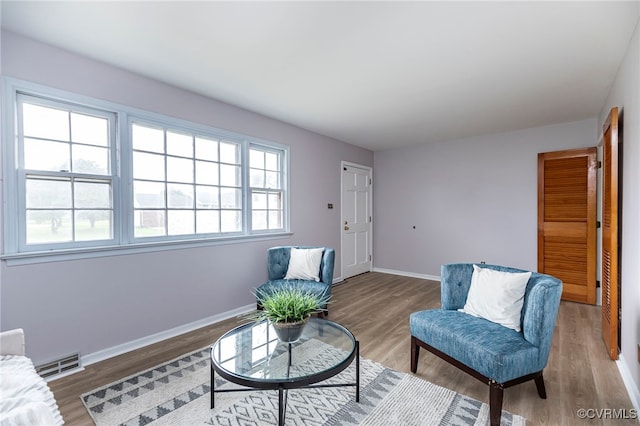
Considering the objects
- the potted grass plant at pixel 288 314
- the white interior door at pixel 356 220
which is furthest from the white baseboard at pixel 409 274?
the potted grass plant at pixel 288 314

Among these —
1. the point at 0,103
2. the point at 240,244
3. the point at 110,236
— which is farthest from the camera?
the point at 240,244

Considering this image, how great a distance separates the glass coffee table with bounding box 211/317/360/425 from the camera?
4.97 ft

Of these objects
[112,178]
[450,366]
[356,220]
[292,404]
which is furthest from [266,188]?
[450,366]

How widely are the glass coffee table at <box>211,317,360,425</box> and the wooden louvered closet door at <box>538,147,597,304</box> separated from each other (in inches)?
143

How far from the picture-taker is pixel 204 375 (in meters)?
2.19

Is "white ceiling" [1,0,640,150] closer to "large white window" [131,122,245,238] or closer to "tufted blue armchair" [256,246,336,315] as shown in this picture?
"large white window" [131,122,245,238]

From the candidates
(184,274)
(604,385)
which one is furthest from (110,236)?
(604,385)

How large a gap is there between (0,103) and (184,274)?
1.87 metres

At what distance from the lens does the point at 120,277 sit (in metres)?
2.56

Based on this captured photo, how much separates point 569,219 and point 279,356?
4.23m

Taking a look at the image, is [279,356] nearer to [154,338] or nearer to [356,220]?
[154,338]

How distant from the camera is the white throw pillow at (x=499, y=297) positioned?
6.46ft

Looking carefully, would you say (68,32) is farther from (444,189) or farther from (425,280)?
(425,280)

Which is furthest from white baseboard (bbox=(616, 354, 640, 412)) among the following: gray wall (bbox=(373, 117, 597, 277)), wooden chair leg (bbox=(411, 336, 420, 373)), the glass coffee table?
gray wall (bbox=(373, 117, 597, 277))
